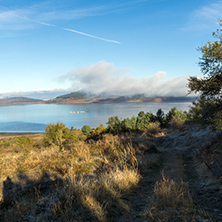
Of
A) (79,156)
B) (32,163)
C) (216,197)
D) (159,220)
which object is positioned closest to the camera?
(159,220)

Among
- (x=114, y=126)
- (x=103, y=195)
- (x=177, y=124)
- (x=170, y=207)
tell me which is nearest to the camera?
(x=170, y=207)

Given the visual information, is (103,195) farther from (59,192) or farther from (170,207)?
(170,207)

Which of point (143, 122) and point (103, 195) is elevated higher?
point (103, 195)

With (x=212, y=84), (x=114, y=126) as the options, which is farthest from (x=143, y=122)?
(x=212, y=84)

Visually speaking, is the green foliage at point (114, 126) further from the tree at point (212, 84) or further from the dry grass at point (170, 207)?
the dry grass at point (170, 207)

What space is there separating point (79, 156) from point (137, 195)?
4.16 m

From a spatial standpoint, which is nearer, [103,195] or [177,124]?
[103,195]

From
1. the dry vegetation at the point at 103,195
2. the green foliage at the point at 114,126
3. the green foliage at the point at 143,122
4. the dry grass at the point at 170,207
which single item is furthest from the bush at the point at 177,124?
the dry grass at the point at 170,207

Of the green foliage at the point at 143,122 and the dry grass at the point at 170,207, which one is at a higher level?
the dry grass at the point at 170,207

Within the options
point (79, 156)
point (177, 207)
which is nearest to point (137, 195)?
point (177, 207)

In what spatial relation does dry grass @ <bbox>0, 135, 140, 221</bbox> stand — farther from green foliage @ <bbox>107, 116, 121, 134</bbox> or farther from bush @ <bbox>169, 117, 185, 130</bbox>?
green foliage @ <bbox>107, 116, 121, 134</bbox>

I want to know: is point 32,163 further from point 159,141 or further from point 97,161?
point 159,141

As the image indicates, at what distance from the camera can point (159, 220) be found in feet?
9.96

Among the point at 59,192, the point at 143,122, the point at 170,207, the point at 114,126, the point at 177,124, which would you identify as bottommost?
the point at 114,126
